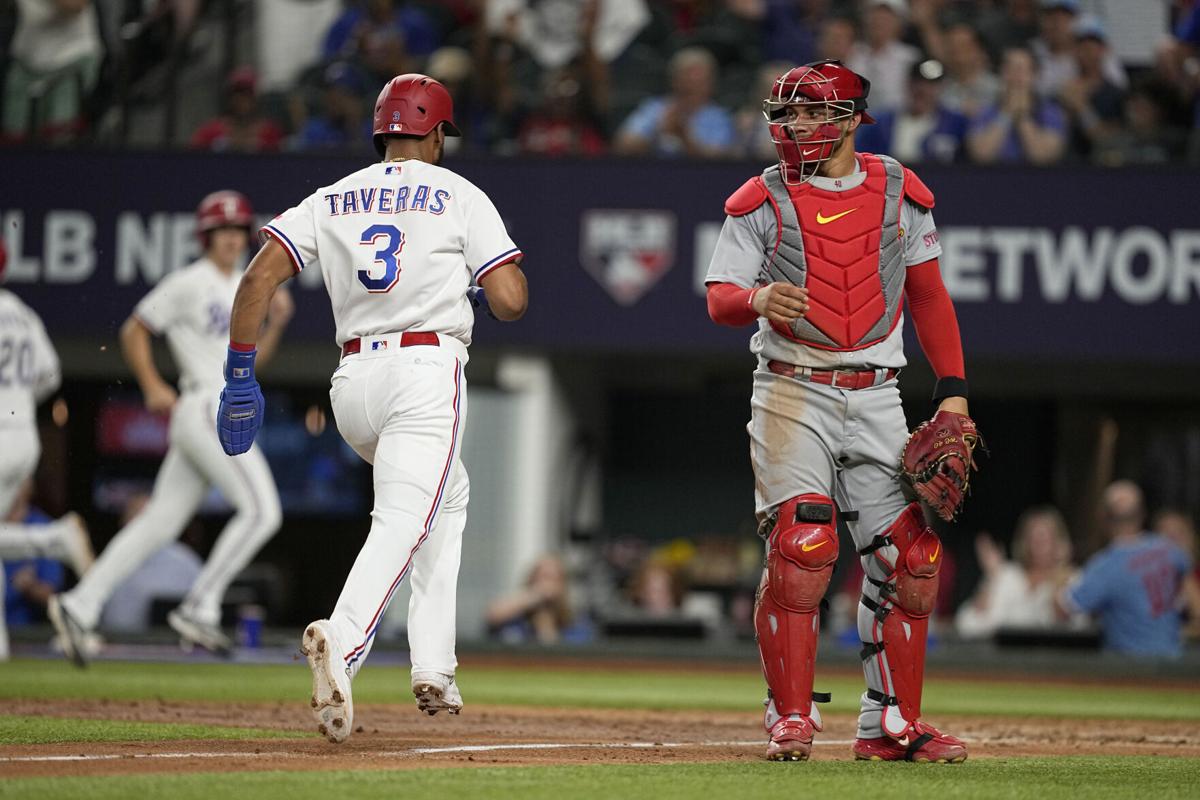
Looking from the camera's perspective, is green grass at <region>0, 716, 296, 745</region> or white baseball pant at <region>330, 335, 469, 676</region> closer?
white baseball pant at <region>330, 335, 469, 676</region>

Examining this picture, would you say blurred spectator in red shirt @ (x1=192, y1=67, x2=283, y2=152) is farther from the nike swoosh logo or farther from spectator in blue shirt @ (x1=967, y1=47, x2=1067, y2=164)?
the nike swoosh logo

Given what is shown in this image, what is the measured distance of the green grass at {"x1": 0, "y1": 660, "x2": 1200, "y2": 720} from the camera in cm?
794

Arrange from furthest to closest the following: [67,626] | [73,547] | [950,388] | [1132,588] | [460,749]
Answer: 1. [1132,588]
2. [73,547]
3. [67,626]
4. [950,388]
5. [460,749]

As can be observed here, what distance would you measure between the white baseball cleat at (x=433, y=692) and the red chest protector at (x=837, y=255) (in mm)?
1473

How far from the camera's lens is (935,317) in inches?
217

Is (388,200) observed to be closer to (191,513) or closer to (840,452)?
(840,452)

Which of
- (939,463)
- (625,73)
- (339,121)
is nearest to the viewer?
(939,463)

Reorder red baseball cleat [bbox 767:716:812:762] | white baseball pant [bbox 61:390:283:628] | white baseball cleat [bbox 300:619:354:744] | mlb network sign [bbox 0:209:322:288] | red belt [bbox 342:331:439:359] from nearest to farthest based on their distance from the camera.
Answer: white baseball cleat [bbox 300:619:354:744]
red baseball cleat [bbox 767:716:812:762]
red belt [bbox 342:331:439:359]
white baseball pant [bbox 61:390:283:628]
mlb network sign [bbox 0:209:322:288]

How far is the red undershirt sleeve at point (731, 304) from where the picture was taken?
506 cm

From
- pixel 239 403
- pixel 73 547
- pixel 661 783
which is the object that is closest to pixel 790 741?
pixel 661 783

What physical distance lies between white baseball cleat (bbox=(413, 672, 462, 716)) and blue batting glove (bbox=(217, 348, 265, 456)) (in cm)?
89

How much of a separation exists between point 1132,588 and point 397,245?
24.8 ft

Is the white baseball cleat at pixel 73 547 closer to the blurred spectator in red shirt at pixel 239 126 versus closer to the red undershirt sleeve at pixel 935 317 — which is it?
the blurred spectator in red shirt at pixel 239 126

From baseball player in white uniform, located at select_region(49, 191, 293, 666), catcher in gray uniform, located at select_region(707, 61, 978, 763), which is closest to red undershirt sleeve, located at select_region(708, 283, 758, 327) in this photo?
catcher in gray uniform, located at select_region(707, 61, 978, 763)
